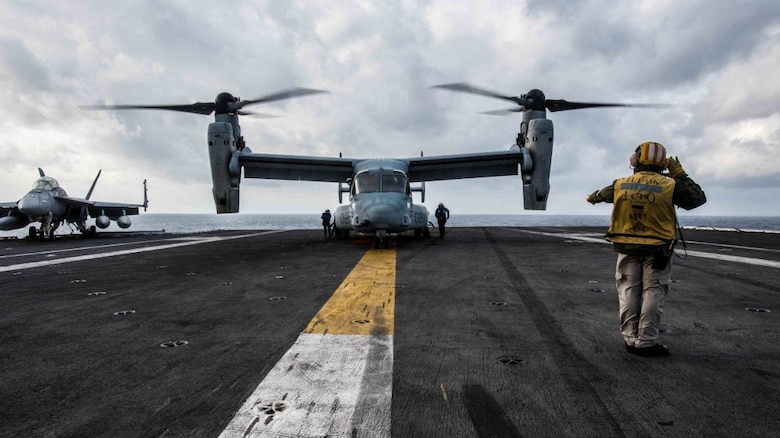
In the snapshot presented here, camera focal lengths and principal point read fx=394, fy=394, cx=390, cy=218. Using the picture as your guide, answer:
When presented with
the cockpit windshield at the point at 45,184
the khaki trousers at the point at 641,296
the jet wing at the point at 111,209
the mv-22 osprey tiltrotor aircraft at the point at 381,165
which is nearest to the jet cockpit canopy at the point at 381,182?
the mv-22 osprey tiltrotor aircraft at the point at 381,165

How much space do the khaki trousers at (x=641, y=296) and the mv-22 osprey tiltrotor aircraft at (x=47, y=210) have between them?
87.6 feet

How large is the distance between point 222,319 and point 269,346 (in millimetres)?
1366

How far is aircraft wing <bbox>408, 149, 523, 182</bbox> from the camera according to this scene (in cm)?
1917

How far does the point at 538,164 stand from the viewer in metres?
18.1

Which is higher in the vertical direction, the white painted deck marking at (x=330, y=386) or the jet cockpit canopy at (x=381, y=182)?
the jet cockpit canopy at (x=381, y=182)

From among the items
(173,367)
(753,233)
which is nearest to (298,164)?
(173,367)

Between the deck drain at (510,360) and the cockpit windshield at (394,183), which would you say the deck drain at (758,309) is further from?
the cockpit windshield at (394,183)

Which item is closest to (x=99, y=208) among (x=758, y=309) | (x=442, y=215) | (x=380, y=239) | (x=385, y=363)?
(x=442, y=215)

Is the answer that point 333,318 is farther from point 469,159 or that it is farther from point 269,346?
point 469,159

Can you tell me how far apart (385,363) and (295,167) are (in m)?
18.7

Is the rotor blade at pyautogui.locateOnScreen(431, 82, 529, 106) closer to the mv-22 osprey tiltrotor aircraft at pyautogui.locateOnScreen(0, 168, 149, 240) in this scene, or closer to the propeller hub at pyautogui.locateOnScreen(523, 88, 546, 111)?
the propeller hub at pyautogui.locateOnScreen(523, 88, 546, 111)

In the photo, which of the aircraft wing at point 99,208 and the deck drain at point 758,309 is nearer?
Answer: the deck drain at point 758,309

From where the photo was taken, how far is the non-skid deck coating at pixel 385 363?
238cm

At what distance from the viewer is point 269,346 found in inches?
148
